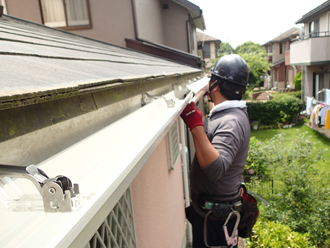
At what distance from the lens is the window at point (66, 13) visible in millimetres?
7668

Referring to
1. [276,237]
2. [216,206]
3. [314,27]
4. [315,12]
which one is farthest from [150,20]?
[314,27]

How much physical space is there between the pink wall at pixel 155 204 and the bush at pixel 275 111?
14421 millimetres

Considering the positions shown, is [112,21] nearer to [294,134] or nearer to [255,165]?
[255,165]

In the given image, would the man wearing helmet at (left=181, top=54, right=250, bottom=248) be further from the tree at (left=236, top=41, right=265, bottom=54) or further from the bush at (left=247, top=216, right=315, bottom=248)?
the tree at (left=236, top=41, right=265, bottom=54)

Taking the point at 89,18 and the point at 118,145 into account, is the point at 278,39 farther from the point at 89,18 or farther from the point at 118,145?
the point at 118,145

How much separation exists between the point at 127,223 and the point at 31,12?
25.3 feet

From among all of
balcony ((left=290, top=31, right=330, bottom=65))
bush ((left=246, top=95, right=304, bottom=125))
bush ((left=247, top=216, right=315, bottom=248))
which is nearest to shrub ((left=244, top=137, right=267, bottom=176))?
bush ((left=247, top=216, right=315, bottom=248))

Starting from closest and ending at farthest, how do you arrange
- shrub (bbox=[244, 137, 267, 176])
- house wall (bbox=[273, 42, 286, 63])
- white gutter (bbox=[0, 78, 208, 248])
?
white gutter (bbox=[0, 78, 208, 248]), shrub (bbox=[244, 137, 267, 176]), house wall (bbox=[273, 42, 286, 63])

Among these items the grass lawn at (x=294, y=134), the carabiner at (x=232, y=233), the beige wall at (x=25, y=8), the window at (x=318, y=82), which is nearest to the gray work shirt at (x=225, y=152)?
the carabiner at (x=232, y=233)

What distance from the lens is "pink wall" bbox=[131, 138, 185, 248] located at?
247 cm

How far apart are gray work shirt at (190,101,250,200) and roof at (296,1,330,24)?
15.5m

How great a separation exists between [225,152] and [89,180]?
5.36 ft

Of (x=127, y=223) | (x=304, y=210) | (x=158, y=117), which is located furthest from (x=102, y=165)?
(x=304, y=210)

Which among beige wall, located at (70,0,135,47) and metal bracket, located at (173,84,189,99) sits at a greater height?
beige wall, located at (70,0,135,47)
